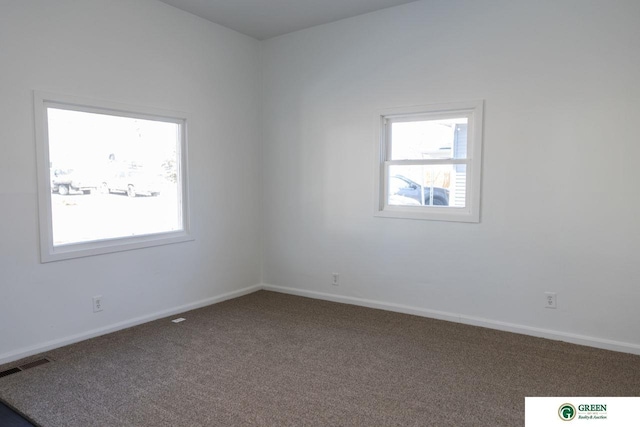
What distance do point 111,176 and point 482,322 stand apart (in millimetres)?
3605

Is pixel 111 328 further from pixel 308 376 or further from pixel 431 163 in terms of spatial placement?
pixel 431 163

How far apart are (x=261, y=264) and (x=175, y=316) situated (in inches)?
54.7

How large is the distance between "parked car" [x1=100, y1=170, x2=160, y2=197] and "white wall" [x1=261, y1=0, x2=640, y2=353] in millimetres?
1547

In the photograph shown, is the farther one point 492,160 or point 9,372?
point 492,160

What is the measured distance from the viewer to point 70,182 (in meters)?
3.61

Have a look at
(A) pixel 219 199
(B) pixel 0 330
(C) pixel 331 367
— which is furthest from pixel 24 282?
(C) pixel 331 367

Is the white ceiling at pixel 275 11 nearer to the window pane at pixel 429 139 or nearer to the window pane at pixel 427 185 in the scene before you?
the window pane at pixel 429 139

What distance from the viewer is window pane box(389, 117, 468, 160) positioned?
163 inches

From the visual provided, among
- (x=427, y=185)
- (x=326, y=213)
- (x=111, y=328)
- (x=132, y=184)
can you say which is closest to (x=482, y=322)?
(x=427, y=185)

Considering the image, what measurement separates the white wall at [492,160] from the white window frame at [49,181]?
1.24 meters

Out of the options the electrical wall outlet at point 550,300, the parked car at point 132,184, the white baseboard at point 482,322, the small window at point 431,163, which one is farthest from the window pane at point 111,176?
the electrical wall outlet at point 550,300

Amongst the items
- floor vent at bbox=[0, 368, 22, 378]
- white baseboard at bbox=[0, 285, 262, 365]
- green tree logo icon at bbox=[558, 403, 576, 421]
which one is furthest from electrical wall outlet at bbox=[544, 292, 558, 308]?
floor vent at bbox=[0, 368, 22, 378]

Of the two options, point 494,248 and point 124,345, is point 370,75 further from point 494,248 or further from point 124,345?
point 124,345

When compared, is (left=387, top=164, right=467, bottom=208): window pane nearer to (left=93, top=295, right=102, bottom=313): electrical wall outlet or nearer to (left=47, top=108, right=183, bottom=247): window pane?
(left=47, top=108, right=183, bottom=247): window pane
